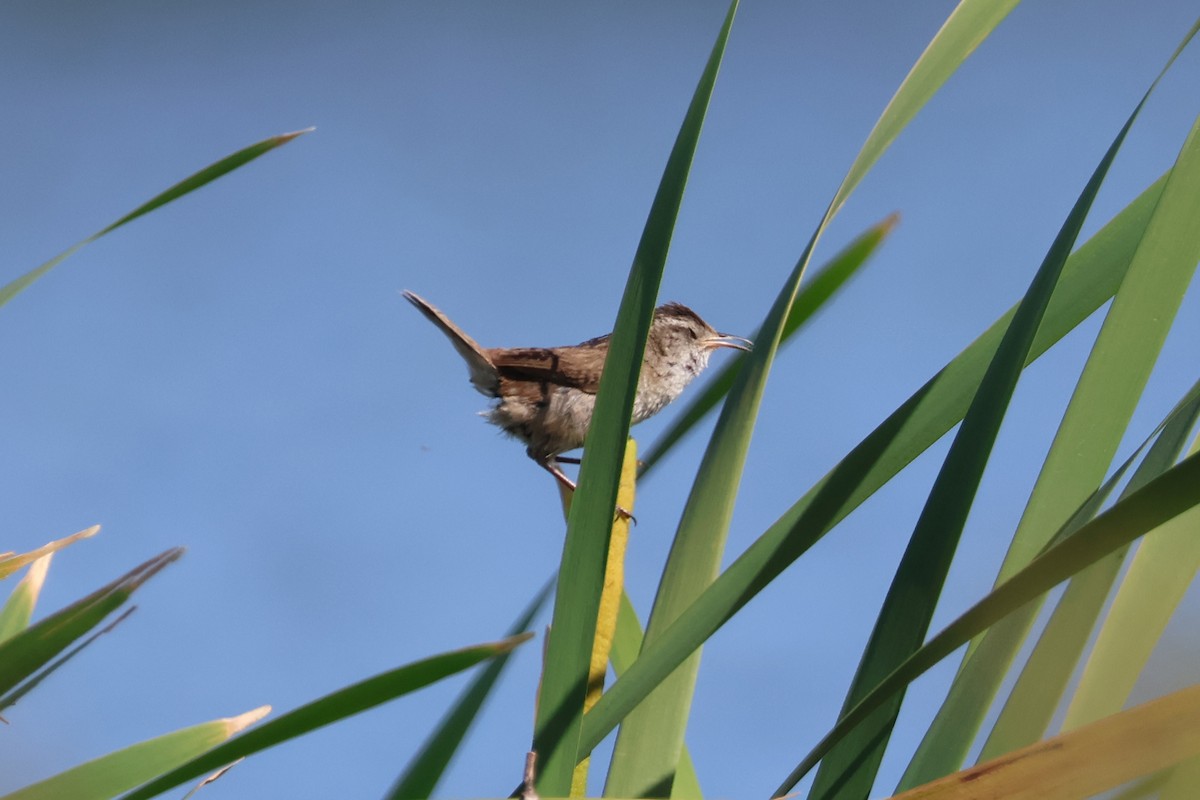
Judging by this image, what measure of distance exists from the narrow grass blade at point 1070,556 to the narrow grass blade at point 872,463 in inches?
9.2

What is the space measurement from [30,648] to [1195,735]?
126 centimetres

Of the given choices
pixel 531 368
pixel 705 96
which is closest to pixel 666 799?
pixel 705 96

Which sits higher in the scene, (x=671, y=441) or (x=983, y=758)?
(x=671, y=441)

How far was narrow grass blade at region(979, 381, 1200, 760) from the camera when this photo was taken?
139 cm

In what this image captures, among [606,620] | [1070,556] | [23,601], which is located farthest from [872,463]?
[23,601]

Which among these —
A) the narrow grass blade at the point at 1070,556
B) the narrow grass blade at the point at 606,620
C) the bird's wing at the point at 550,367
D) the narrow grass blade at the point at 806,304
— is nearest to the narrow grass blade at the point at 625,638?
the narrow grass blade at the point at 606,620

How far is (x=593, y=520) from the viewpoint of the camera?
4.40ft

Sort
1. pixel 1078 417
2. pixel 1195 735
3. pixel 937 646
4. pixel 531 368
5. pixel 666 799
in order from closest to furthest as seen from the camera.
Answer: pixel 1195 735, pixel 937 646, pixel 1078 417, pixel 666 799, pixel 531 368

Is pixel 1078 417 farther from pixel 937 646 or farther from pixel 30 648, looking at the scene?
pixel 30 648

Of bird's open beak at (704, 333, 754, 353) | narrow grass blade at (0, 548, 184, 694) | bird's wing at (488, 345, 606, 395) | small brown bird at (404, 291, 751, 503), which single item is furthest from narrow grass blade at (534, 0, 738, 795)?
bird's open beak at (704, 333, 754, 353)

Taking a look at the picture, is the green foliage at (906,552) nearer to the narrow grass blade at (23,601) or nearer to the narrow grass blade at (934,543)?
the narrow grass blade at (934,543)

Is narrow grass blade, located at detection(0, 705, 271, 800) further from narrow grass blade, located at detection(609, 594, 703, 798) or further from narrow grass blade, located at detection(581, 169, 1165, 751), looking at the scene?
narrow grass blade, located at detection(609, 594, 703, 798)

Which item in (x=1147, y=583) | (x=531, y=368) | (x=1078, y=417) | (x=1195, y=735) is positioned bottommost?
(x=1195, y=735)

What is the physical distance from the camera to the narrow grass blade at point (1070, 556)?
1000 millimetres
